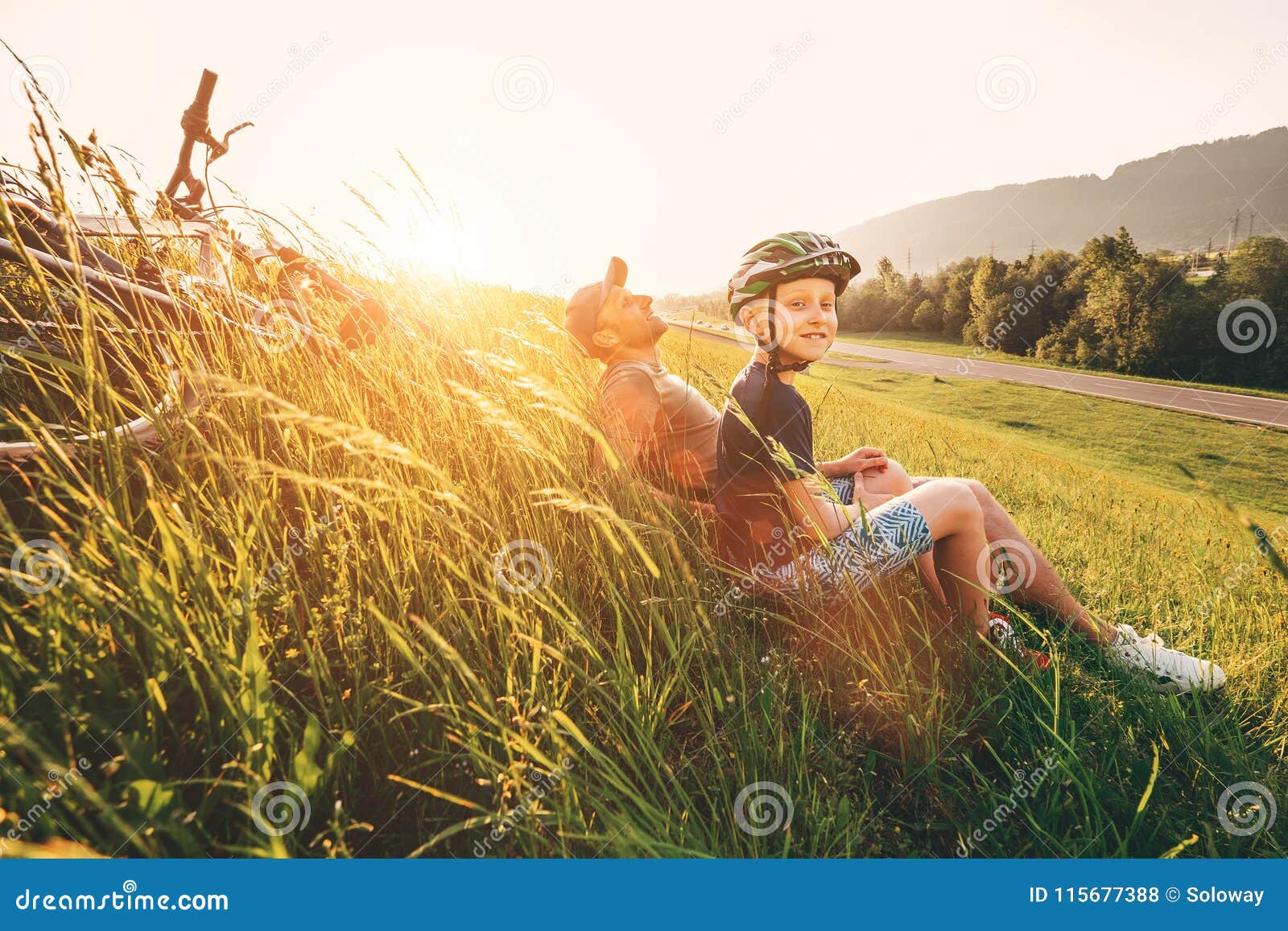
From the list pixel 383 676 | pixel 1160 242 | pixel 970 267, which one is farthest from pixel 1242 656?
pixel 1160 242

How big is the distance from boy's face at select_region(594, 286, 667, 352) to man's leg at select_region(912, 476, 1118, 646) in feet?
4.28

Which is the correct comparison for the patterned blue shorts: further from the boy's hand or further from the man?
the boy's hand

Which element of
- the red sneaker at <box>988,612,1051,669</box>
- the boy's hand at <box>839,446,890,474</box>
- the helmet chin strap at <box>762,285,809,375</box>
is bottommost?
the red sneaker at <box>988,612,1051,669</box>

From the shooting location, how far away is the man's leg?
2.18 m

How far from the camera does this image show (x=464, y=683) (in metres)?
1.26

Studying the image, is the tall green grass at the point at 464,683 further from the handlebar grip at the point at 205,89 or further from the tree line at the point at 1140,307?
the tree line at the point at 1140,307

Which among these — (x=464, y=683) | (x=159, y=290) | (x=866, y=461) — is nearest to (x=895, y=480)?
(x=866, y=461)

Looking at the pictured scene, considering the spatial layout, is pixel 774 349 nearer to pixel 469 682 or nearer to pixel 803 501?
pixel 803 501

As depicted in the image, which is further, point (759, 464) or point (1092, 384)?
point (1092, 384)

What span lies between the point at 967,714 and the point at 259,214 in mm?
3184

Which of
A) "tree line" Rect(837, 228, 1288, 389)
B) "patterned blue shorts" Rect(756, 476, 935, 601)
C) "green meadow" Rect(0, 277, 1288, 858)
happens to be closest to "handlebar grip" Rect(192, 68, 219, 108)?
"green meadow" Rect(0, 277, 1288, 858)

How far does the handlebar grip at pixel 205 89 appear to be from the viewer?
2697 millimetres

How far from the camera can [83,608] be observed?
1144 millimetres

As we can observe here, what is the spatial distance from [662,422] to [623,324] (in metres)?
0.54
